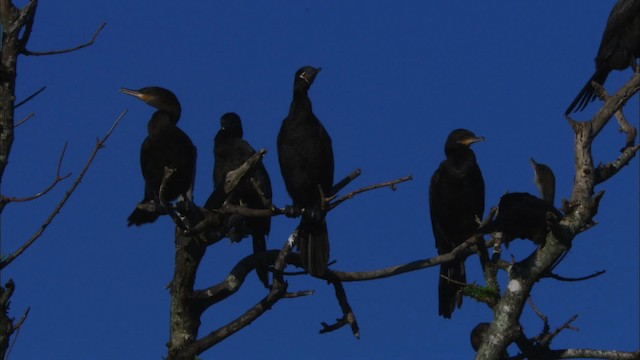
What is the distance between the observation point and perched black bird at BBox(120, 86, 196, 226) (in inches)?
269

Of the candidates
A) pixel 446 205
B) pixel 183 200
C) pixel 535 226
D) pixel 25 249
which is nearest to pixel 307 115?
pixel 183 200

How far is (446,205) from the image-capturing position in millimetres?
7840

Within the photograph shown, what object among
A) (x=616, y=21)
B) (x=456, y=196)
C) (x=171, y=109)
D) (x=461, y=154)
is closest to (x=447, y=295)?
(x=456, y=196)

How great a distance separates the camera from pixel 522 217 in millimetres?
5578

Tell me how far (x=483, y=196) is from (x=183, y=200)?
7.95 ft

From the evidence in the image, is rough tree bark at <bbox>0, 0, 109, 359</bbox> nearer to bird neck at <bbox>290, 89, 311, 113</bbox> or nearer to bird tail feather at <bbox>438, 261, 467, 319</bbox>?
bird neck at <bbox>290, 89, 311, 113</bbox>

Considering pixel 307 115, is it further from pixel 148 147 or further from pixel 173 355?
pixel 173 355

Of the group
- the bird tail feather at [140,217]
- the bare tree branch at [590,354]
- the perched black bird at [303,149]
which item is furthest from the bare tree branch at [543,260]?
the bird tail feather at [140,217]

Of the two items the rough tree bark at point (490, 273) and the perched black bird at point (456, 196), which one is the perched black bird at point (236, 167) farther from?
the perched black bird at point (456, 196)

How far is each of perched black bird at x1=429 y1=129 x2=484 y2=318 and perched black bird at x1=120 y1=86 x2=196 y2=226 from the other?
194cm

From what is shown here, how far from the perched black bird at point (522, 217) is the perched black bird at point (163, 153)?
208cm

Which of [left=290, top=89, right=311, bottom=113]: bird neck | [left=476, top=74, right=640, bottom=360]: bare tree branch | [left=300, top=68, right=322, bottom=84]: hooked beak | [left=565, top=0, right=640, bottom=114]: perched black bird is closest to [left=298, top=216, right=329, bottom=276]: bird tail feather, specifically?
[left=290, top=89, right=311, bottom=113]: bird neck

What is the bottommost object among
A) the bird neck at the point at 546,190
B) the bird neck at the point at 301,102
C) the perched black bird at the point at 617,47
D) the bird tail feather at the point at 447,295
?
the bird neck at the point at 546,190

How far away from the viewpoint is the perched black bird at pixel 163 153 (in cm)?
684
